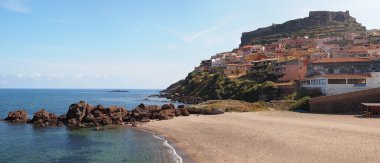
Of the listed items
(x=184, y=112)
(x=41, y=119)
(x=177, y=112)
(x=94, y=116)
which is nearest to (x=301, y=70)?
(x=184, y=112)

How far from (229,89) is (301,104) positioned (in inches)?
1336

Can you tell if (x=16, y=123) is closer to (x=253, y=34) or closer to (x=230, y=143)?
(x=230, y=143)

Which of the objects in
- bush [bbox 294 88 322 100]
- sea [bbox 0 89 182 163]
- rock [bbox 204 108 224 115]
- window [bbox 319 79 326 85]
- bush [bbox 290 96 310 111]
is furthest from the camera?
bush [bbox 294 88 322 100]

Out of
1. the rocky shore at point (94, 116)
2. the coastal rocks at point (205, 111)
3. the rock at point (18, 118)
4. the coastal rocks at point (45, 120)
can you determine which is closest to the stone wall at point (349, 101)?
the coastal rocks at point (205, 111)

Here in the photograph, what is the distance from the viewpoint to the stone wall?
4966 cm

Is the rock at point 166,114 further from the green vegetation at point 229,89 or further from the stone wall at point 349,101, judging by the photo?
the green vegetation at point 229,89

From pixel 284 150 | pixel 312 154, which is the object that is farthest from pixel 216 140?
pixel 312 154

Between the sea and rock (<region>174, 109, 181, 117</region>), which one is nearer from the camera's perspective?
the sea

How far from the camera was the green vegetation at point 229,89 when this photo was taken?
247 feet

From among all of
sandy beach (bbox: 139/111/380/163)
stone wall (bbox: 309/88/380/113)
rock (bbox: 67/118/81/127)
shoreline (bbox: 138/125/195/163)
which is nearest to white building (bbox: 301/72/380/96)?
stone wall (bbox: 309/88/380/113)

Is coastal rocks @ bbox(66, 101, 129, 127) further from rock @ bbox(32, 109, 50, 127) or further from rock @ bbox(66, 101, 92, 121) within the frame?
rock @ bbox(32, 109, 50, 127)

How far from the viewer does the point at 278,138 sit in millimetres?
32500

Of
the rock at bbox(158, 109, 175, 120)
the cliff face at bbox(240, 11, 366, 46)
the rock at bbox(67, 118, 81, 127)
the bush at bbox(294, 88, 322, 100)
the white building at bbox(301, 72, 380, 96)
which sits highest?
the cliff face at bbox(240, 11, 366, 46)

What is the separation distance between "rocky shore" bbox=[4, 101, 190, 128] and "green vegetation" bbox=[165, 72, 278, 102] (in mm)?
24027
